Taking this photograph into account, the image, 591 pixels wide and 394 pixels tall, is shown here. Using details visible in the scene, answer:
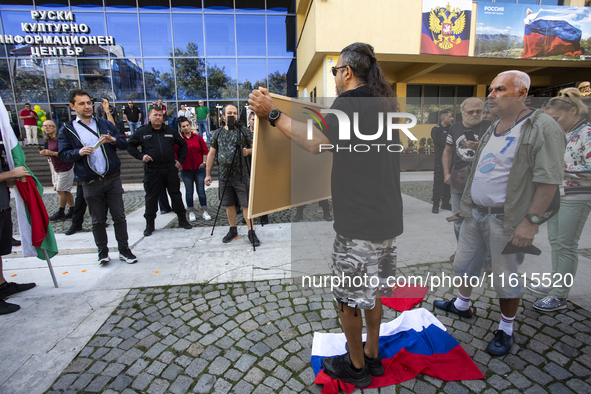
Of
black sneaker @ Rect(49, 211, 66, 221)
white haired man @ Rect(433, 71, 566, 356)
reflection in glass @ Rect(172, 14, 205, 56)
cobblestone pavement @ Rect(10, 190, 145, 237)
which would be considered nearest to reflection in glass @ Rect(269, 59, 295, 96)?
reflection in glass @ Rect(172, 14, 205, 56)

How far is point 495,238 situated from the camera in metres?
2.11

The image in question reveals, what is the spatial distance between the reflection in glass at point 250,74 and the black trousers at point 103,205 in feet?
41.2

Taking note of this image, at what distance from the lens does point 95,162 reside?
357cm

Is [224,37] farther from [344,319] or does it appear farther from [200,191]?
[344,319]

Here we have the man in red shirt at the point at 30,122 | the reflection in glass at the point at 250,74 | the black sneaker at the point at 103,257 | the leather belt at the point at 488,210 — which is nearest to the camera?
the leather belt at the point at 488,210

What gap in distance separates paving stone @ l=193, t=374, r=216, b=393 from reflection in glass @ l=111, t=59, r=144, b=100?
51.1 feet

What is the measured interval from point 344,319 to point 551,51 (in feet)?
46.0

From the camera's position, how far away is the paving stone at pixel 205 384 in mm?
1842

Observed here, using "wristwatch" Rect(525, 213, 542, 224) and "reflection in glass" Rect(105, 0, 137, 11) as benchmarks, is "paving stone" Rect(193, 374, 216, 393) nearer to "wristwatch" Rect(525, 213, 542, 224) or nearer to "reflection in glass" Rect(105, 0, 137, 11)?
"wristwatch" Rect(525, 213, 542, 224)

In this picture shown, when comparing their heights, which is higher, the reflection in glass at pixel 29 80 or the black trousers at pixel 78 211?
the reflection in glass at pixel 29 80

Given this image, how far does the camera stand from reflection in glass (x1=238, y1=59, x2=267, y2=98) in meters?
15.1

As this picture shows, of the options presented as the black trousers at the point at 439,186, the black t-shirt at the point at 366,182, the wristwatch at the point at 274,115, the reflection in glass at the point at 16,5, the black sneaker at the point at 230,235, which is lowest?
the black sneaker at the point at 230,235

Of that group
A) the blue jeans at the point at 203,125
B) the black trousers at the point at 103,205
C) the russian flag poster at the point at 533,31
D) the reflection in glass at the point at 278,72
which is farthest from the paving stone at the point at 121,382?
the reflection in glass at the point at 278,72

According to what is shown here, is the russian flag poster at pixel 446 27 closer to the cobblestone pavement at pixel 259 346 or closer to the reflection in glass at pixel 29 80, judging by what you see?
the cobblestone pavement at pixel 259 346
